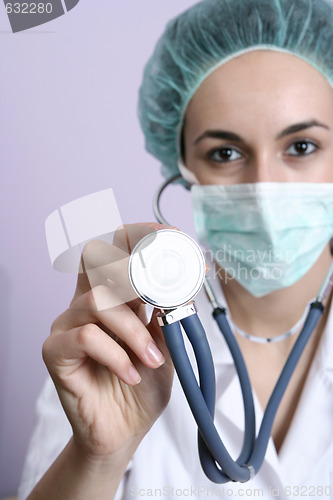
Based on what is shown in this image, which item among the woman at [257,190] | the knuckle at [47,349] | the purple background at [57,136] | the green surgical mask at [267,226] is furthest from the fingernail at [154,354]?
the green surgical mask at [267,226]

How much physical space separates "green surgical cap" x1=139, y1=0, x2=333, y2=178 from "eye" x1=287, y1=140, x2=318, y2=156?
17cm

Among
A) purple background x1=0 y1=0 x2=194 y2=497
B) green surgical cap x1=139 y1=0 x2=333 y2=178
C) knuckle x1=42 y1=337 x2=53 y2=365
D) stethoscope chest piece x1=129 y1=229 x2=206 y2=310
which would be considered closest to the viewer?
stethoscope chest piece x1=129 y1=229 x2=206 y2=310

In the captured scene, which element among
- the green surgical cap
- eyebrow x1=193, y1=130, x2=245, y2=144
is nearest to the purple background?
the green surgical cap

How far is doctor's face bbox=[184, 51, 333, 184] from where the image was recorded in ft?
3.36

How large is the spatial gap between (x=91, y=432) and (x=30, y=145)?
581 mm

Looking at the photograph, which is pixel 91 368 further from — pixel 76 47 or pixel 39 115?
pixel 76 47

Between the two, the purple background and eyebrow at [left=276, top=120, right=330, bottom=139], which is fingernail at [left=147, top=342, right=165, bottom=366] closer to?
the purple background

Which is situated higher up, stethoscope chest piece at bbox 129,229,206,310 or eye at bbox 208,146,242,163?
stethoscope chest piece at bbox 129,229,206,310

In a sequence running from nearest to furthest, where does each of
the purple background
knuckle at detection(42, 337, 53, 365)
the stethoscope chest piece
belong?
1. the stethoscope chest piece
2. knuckle at detection(42, 337, 53, 365)
3. the purple background

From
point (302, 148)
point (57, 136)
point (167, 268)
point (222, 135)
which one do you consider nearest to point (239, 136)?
point (222, 135)

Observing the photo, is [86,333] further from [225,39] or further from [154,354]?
[225,39]

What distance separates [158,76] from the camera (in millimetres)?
1225

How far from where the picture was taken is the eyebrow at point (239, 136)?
103 cm

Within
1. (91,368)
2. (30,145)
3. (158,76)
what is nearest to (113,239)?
(91,368)
